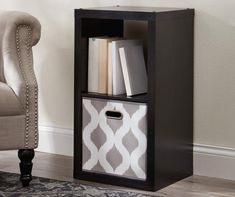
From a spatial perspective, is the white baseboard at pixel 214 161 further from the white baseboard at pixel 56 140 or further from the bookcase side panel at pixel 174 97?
the white baseboard at pixel 56 140

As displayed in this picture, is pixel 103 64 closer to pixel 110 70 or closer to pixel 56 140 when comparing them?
pixel 110 70

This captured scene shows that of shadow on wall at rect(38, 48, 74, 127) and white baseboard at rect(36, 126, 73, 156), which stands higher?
shadow on wall at rect(38, 48, 74, 127)

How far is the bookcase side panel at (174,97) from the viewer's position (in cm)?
304

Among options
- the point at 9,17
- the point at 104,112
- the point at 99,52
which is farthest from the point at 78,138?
the point at 9,17

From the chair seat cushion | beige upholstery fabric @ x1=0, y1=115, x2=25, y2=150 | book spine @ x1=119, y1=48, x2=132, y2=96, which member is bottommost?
beige upholstery fabric @ x1=0, y1=115, x2=25, y2=150

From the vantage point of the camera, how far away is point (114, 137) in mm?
3141

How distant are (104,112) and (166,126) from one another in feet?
0.94

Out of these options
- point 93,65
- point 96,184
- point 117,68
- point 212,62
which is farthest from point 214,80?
point 96,184

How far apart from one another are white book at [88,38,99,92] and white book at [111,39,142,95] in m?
0.09

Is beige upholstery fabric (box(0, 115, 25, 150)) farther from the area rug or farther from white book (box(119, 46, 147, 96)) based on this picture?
white book (box(119, 46, 147, 96))

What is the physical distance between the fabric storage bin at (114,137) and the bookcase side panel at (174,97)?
8 cm

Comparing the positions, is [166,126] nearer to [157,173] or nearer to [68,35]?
[157,173]

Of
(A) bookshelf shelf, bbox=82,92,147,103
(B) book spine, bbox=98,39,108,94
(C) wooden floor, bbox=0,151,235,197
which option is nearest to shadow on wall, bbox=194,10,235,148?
(C) wooden floor, bbox=0,151,235,197

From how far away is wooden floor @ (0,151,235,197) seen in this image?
10.0ft
